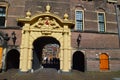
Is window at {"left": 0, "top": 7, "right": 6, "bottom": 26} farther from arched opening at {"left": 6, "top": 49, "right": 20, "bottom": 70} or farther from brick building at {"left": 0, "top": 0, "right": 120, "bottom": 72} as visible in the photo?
arched opening at {"left": 6, "top": 49, "right": 20, "bottom": 70}

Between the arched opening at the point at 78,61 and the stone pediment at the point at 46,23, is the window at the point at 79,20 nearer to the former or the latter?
the stone pediment at the point at 46,23

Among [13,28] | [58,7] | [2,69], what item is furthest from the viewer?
[58,7]

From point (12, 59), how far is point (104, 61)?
9.76 m

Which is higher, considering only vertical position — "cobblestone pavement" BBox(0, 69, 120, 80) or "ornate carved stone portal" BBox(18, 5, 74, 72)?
"ornate carved stone portal" BBox(18, 5, 74, 72)

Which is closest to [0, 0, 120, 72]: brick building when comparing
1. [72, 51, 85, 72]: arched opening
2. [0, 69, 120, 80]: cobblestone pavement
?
[72, 51, 85, 72]: arched opening

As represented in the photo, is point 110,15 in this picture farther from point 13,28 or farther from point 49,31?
point 13,28

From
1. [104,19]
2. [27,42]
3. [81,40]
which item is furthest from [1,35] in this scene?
[104,19]

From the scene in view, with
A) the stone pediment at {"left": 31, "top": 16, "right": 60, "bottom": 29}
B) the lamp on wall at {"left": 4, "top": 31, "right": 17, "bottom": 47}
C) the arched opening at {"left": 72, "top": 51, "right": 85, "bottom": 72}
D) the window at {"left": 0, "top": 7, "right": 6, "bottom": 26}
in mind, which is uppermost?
the window at {"left": 0, "top": 7, "right": 6, "bottom": 26}

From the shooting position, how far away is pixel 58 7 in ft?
60.5

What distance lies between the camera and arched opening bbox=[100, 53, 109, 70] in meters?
17.8

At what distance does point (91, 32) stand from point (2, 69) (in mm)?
9762

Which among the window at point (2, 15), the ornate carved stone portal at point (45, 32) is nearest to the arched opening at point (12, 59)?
the ornate carved stone portal at point (45, 32)

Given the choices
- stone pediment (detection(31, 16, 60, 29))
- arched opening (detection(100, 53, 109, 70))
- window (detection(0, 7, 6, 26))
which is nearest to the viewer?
stone pediment (detection(31, 16, 60, 29))

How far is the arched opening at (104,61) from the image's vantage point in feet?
58.5
